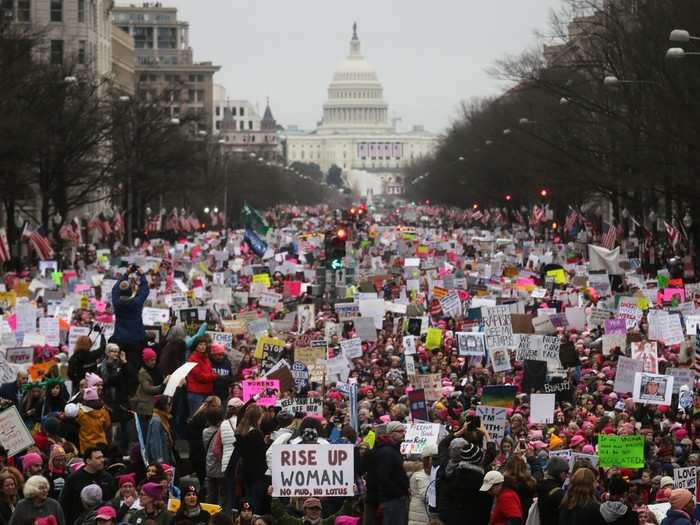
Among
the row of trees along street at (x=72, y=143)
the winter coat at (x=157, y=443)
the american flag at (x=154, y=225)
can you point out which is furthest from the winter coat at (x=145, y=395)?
the american flag at (x=154, y=225)

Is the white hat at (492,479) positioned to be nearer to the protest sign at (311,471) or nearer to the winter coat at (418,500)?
the protest sign at (311,471)

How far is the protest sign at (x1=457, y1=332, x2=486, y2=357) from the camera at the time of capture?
26578 mm

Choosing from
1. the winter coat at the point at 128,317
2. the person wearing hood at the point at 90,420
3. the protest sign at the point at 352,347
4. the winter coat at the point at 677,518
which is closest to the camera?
the winter coat at the point at 677,518

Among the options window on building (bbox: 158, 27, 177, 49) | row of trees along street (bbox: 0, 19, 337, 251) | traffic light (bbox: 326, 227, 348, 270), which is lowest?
traffic light (bbox: 326, 227, 348, 270)

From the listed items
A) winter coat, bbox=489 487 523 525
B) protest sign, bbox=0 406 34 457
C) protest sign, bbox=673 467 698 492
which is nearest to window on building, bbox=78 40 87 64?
protest sign, bbox=0 406 34 457

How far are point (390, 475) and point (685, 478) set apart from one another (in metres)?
2.20

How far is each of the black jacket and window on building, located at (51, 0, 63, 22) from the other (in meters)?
86.4

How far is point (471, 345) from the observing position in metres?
26.6

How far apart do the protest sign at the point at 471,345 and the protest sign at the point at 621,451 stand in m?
9.42

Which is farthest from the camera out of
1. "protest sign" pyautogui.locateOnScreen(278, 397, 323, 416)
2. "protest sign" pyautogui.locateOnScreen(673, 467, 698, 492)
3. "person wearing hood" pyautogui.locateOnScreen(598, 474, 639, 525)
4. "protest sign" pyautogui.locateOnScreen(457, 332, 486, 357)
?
"protest sign" pyautogui.locateOnScreen(457, 332, 486, 357)

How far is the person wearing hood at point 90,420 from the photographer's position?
61.7 feet

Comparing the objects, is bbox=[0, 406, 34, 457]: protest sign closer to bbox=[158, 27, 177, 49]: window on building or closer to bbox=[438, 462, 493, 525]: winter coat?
bbox=[438, 462, 493, 525]: winter coat

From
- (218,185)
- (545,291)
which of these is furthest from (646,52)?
(218,185)

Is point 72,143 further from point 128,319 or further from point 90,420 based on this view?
point 90,420
